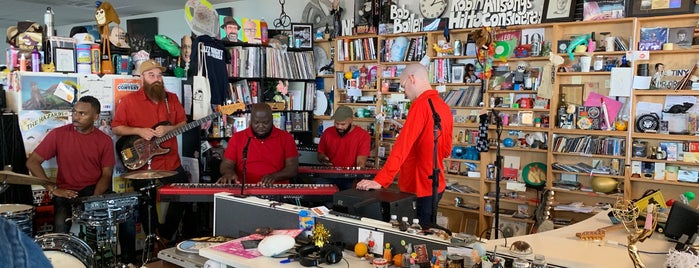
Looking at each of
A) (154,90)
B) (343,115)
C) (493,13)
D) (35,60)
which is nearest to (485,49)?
(493,13)

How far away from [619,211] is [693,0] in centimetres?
274

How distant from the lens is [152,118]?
5.04 metres

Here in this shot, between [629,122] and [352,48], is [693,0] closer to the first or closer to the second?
[629,122]

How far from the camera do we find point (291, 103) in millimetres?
6953

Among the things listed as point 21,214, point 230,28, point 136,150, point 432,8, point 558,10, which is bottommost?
point 21,214

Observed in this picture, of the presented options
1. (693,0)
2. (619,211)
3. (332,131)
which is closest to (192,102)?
(332,131)

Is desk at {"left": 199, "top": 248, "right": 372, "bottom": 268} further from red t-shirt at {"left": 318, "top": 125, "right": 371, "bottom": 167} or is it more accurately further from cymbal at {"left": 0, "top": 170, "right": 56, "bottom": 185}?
red t-shirt at {"left": 318, "top": 125, "right": 371, "bottom": 167}

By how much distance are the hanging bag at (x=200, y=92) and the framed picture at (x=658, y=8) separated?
13.0 ft

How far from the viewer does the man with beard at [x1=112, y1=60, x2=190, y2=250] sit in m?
4.92

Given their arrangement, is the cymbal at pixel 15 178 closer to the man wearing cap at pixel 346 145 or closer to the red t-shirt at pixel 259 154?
the red t-shirt at pixel 259 154

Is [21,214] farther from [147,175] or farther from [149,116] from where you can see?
[149,116]

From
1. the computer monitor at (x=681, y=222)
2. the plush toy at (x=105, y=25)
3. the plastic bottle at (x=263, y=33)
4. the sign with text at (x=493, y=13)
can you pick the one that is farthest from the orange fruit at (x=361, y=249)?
the plastic bottle at (x=263, y=33)

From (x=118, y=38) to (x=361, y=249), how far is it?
12.2 feet

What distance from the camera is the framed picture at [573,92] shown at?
17.3ft
